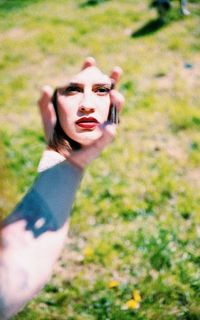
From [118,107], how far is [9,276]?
0.69 m

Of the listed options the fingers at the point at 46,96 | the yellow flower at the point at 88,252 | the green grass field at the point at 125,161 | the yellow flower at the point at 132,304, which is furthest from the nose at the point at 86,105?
the yellow flower at the point at 88,252

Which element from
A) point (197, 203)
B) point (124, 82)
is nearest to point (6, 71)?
point (124, 82)

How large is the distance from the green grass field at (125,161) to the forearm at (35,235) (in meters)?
0.29

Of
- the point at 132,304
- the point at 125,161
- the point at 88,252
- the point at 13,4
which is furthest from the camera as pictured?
the point at 13,4

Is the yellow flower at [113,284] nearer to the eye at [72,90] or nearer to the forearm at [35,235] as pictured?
the forearm at [35,235]

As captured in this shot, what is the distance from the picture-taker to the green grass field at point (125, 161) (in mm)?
2936

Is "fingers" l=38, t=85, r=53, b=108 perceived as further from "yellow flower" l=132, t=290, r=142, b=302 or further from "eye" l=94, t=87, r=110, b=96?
"yellow flower" l=132, t=290, r=142, b=302

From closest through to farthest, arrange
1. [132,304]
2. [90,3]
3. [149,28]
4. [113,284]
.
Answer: [132,304]
[113,284]
[149,28]
[90,3]

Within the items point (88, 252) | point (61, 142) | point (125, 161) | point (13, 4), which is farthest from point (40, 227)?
point (13, 4)

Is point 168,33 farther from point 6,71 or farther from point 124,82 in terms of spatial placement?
point 6,71

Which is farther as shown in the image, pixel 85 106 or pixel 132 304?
pixel 132 304

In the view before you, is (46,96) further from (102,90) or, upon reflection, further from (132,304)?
(132,304)

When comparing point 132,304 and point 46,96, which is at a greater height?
point 46,96

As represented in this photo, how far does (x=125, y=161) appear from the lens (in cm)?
415
